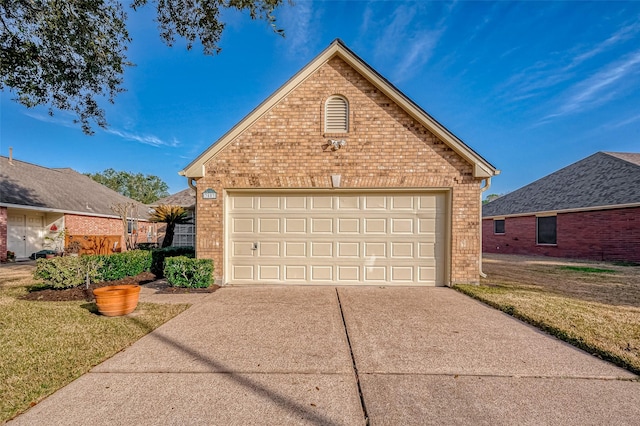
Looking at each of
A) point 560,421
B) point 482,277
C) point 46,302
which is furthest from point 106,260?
point 482,277

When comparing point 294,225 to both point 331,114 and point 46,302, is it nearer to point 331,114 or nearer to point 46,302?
point 331,114

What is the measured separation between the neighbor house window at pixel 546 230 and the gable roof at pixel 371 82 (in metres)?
13.5

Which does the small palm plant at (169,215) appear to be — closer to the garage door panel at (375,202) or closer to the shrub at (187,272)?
the shrub at (187,272)

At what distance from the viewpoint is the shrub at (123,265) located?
24.4ft

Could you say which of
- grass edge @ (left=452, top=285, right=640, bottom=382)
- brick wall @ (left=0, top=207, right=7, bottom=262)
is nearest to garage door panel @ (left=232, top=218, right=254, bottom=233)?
grass edge @ (left=452, top=285, right=640, bottom=382)

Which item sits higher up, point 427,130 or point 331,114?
point 331,114

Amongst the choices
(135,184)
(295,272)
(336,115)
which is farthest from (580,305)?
(135,184)

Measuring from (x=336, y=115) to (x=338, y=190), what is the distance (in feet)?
7.10

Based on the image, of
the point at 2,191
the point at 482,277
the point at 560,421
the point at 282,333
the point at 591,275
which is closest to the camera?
the point at 560,421

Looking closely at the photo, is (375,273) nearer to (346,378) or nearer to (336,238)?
(336,238)

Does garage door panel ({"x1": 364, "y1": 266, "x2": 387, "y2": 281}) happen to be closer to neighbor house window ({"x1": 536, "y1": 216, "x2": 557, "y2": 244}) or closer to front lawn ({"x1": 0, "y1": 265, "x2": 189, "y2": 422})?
front lawn ({"x1": 0, "y1": 265, "x2": 189, "y2": 422})

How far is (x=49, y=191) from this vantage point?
16.7 meters

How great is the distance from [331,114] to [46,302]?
8.20 m

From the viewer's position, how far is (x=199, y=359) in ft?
11.4
